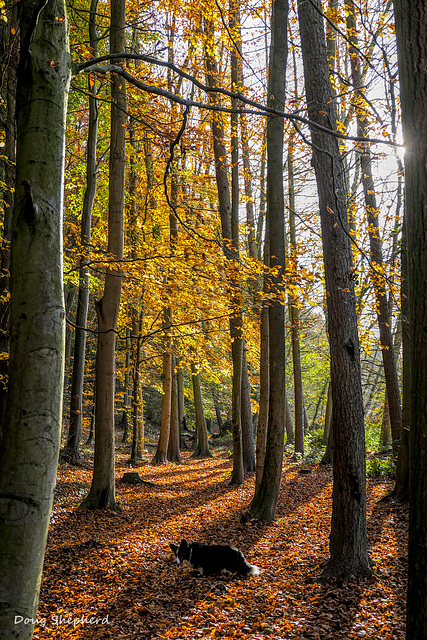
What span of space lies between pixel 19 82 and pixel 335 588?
530 centimetres

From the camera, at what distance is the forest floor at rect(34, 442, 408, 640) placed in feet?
12.3

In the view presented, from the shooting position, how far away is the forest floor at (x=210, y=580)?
148 inches

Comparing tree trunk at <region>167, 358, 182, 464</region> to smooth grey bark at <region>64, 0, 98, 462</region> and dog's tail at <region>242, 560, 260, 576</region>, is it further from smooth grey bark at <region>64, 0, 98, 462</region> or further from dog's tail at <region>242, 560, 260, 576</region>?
dog's tail at <region>242, 560, 260, 576</region>

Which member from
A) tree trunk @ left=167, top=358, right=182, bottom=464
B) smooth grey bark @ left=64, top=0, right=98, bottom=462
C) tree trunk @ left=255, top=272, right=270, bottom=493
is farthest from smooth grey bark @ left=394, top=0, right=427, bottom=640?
tree trunk @ left=167, top=358, right=182, bottom=464

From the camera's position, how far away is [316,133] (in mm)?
5738

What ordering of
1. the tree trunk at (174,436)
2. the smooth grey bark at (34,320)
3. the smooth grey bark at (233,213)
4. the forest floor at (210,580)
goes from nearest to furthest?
the smooth grey bark at (34,320) → the forest floor at (210,580) → the smooth grey bark at (233,213) → the tree trunk at (174,436)

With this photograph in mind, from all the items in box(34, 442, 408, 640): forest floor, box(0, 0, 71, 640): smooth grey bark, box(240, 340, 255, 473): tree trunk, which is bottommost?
box(34, 442, 408, 640): forest floor

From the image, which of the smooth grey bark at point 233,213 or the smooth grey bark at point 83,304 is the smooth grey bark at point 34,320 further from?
the smooth grey bark at point 83,304

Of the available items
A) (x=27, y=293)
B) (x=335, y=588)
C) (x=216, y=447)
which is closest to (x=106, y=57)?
(x=27, y=293)

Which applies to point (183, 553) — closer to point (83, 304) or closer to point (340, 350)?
point (340, 350)

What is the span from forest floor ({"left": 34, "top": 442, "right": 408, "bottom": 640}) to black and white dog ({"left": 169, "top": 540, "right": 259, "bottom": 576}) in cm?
13

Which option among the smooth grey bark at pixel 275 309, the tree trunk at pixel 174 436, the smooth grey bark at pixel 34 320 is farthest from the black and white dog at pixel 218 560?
the tree trunk at pixel 174 436

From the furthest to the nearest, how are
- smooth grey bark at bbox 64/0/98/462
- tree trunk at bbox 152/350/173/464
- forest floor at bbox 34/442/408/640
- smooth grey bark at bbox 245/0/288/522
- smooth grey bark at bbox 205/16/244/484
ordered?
1. tree trunk at bbox 152/350/173/464
2. smooth grey bark at bbox 64/0/98/462
3. smooth grey bark at bbox 205/16/244/484
4. smooth grey bark at bbox 245/0/288/522
5. forest floor at bbox 34/442/408/640

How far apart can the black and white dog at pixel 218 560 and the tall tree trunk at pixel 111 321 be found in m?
2.98
